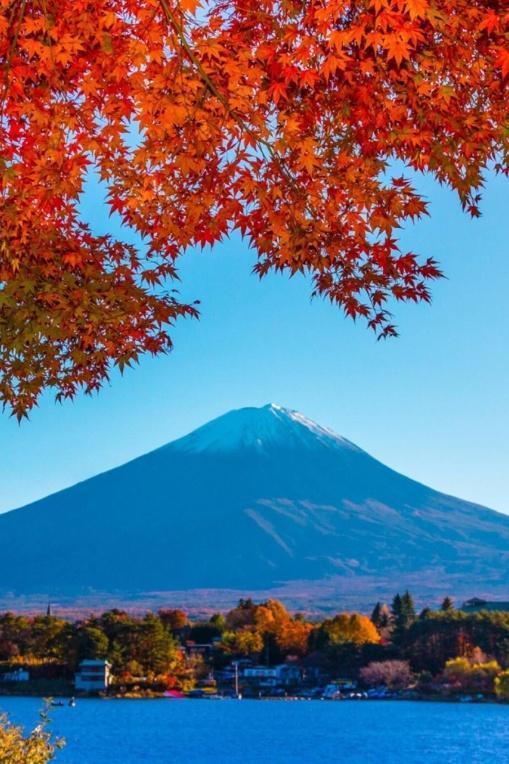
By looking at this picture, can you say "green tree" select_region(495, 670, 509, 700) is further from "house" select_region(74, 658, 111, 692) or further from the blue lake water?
"house" select_region(74, 658, 111, 692)

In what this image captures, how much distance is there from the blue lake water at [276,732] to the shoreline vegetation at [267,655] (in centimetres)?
207

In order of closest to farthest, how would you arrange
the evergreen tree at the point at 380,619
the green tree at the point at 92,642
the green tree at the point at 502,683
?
the green tree at the point at 502,683 → the green tree at the point at 92,642 → the evergreen tree at the point at 380,619

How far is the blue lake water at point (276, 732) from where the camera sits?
64.8 meters

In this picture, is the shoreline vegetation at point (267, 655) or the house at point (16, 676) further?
the house at point (16, 676)

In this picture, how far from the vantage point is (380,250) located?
6.20 metres

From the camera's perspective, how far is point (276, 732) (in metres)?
78.4

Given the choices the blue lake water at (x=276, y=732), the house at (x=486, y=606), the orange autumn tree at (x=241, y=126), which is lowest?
the blue lake water at (x=276, y=732)

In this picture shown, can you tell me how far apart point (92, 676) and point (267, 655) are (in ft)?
56.8

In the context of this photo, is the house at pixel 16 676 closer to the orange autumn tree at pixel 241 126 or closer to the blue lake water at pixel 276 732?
the blue lake water at pixel 276 732

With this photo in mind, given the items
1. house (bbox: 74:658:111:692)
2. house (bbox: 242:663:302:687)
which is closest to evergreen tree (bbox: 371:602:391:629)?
house (bbox: 242:663:302:687)

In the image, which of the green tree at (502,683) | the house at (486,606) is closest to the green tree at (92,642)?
the green tree at (502,683)

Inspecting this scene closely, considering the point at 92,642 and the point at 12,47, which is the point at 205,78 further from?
the point at 92,642

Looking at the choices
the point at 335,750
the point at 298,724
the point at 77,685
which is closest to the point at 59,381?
the point at 335,750

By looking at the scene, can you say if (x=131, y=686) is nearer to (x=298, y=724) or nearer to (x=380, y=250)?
(x=298, y=724)
